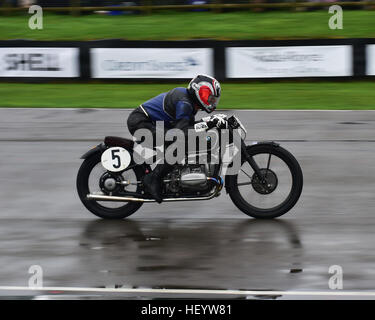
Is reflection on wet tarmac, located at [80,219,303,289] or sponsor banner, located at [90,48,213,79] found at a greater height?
sponsor banner, located at [90,48,213,79]

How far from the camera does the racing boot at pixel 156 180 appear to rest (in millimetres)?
8367

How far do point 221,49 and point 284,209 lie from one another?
1141cm

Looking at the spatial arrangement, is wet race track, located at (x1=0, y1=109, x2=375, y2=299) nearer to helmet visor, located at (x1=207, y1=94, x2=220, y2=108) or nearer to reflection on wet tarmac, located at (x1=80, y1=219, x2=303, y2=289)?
reflection on wet tarmac, located at (x1=80, y1=219, x2=303, y2=289)

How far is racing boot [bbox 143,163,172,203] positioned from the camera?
8.37 metres

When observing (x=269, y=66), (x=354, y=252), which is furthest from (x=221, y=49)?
(x=354, y=252)

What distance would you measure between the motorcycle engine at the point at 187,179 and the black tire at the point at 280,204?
0.31 meters

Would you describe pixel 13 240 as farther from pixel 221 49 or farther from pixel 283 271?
pixel 221 49

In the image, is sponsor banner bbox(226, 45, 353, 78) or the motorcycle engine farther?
sponsor banner bbox(226, 45, 353, 78)

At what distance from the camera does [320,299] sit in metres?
6.11

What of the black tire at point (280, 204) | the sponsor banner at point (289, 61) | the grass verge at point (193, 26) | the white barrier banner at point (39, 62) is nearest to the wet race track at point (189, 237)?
the black tire at point (280, 204)

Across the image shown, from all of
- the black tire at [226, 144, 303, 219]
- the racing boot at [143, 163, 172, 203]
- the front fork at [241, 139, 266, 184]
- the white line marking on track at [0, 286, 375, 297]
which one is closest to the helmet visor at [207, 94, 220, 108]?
the front fork at [241, 139, 266, 184]

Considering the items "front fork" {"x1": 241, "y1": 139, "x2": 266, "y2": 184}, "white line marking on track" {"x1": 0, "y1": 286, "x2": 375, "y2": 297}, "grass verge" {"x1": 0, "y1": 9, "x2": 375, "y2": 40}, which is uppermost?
"grass verge" {"x1": 0, "y1": 9, "x2": 375, "y2": 40}

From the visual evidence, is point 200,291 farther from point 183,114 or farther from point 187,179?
point 183,114

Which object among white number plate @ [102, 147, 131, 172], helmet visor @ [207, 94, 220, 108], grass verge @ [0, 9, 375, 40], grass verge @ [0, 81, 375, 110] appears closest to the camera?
helmet visor @ [207, 94, 220, 108]
